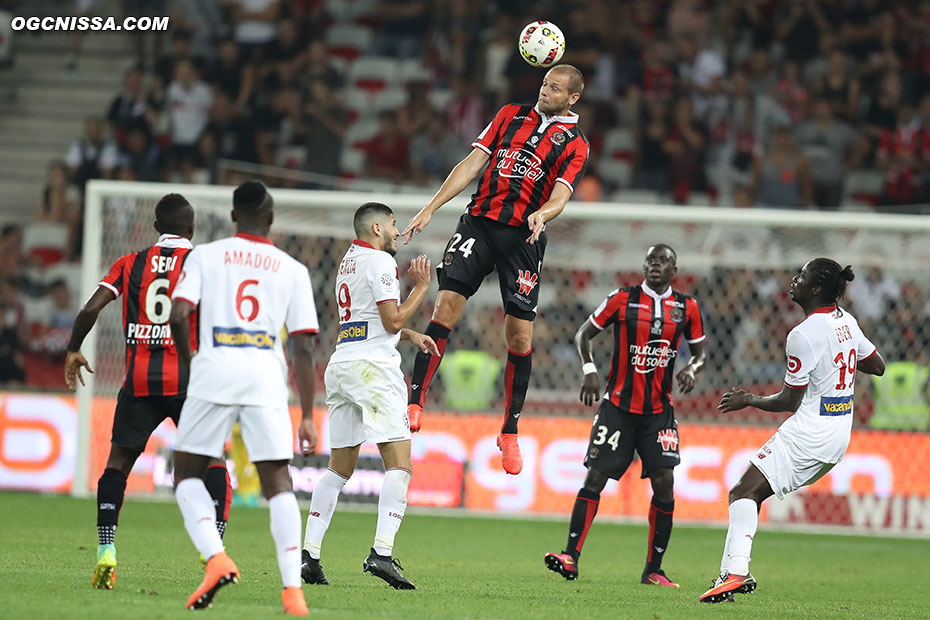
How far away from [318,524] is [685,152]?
11336 mm

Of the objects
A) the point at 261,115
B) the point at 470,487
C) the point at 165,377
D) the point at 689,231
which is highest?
the point at 261,115

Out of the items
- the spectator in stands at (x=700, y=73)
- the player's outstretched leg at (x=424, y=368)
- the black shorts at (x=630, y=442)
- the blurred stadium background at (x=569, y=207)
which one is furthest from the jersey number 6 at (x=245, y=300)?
the spectator in stands at (x=700, y=73)

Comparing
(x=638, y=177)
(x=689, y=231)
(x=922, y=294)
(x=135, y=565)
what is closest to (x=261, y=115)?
(x=638, y=177)

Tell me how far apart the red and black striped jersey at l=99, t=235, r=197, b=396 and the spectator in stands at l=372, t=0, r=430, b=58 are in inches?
522

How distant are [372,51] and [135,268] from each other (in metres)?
13.4

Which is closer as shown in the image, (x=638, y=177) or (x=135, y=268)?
(x=135, y=268)

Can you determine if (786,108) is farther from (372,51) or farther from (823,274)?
(823,274)

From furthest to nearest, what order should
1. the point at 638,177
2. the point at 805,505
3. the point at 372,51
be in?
the point at 372,51 < the point at 638,177 < the point at 805,505

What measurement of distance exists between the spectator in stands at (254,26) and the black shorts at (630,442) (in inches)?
467

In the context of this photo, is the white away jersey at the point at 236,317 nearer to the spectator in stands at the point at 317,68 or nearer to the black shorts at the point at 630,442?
the black shorts at the point at 630,442

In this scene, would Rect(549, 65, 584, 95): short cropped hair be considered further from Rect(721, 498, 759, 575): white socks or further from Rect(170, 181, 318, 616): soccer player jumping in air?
Rect(170, 181, 318, 616): soccer player jumping in air

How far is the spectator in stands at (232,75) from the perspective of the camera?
19.0 meters

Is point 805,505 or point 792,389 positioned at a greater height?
point 792,389

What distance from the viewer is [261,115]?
61.7ft
